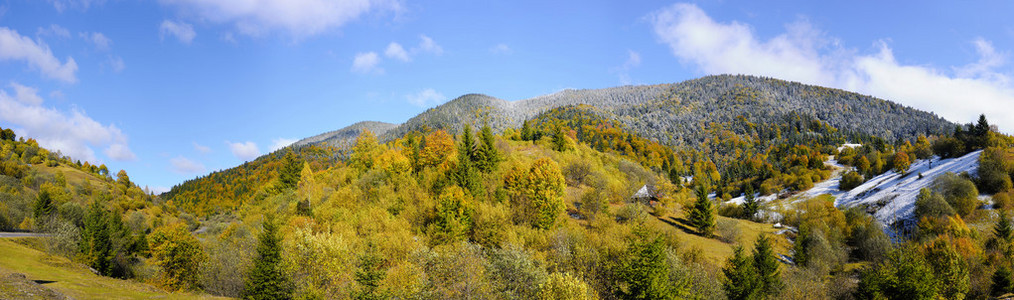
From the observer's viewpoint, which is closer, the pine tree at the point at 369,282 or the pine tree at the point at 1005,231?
the pine tree at the point at 369,282

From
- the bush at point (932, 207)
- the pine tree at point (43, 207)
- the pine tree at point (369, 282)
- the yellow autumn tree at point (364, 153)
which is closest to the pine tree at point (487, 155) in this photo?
the yellow autumn tree at point (364, 153)

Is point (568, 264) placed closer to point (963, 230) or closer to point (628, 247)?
point (628, 247)

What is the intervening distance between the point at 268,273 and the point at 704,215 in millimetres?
74820

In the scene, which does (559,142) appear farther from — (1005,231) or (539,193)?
(1005,231)

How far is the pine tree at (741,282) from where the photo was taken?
2152 inches

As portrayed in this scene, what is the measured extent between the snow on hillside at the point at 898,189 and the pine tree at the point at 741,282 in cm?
8302

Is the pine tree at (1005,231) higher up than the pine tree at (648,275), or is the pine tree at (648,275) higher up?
the pine tree at (648,275)

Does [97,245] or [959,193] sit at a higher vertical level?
[97,245]

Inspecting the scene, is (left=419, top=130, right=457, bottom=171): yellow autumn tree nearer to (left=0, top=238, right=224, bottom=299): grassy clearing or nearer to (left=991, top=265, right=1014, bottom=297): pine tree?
(left=0, top=238, right=224, bottom=299): grassy clearing

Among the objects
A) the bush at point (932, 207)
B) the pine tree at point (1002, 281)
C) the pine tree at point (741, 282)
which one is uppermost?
the bush at point (932, 207)

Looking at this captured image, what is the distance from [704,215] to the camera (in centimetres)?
8619

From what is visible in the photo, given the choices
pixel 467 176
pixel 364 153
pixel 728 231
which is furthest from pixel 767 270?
pixel 364 153

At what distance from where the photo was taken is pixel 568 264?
54.3m

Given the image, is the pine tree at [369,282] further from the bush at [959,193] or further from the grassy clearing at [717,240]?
the bush at [959,193]
